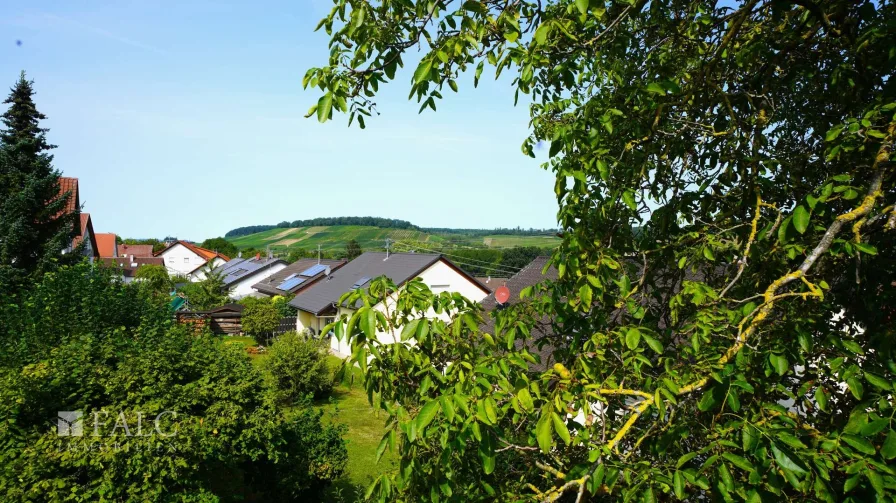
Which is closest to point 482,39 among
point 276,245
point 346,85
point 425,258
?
point 346,85

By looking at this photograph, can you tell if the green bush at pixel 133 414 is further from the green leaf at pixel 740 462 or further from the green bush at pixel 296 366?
the green bush at pixel 296 366

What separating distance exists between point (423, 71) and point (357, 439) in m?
13.3

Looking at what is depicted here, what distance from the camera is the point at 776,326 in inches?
97.7

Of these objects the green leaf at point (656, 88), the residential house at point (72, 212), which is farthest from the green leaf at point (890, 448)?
the residential house at point (72, 212)

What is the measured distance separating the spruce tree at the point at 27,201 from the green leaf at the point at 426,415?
15501 mm

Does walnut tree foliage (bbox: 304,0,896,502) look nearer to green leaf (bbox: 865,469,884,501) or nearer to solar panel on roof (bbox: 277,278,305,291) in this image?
green leaf (bbox: 865,469,884,501)

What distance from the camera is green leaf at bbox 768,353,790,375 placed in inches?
83.6

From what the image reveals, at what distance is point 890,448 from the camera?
70.1 inches

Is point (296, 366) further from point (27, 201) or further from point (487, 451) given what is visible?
point (487, 451)

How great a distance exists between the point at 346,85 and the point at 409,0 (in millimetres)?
442

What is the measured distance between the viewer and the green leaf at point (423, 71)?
2.14 metres

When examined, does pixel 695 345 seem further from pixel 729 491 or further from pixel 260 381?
pixel 260 381

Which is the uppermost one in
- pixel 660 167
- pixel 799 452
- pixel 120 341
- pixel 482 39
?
pixel 482 39

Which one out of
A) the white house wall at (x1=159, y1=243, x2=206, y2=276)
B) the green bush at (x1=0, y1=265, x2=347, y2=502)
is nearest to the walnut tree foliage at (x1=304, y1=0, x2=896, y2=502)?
the green bush at (x1=0, y1=265, x2=347, y2=502)
